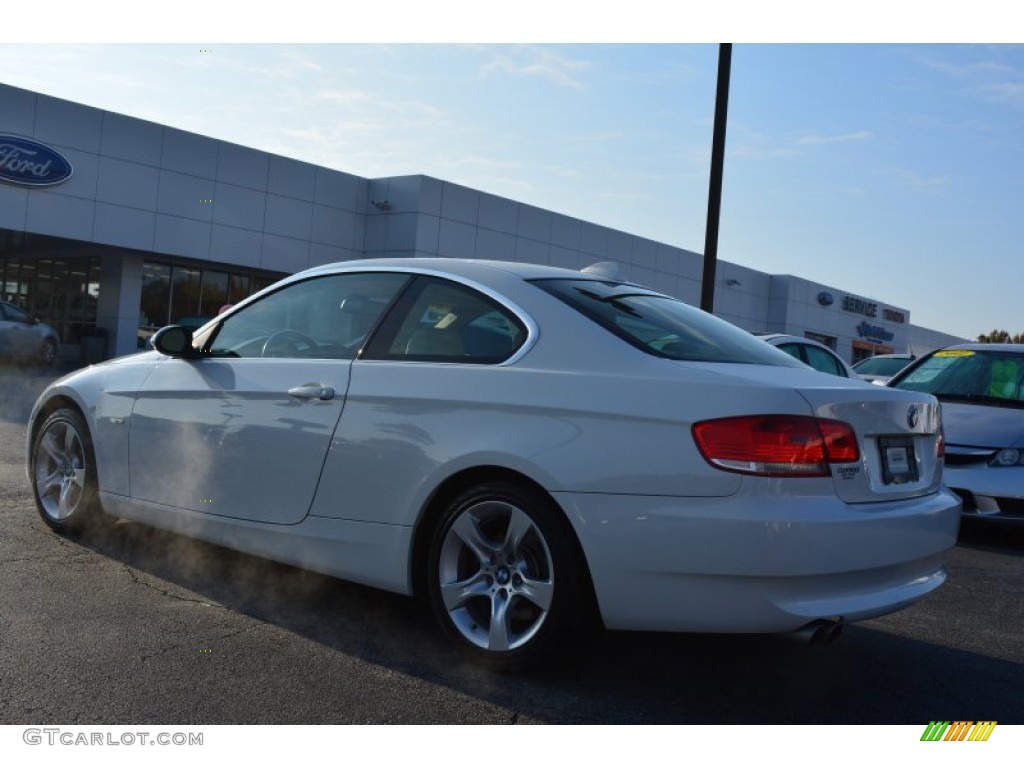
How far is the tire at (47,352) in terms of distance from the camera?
21.4 m

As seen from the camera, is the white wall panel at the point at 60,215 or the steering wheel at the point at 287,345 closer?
the steering wheel at the point at 287,345

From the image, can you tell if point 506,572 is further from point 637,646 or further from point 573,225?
point 573,225

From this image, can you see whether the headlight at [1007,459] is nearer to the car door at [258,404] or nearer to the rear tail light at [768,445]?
the rear tail light at [768,445]

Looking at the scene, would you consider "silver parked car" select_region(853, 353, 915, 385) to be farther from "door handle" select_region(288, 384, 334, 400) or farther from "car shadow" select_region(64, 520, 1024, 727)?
"door handle" select_region(288, 384, 334, 400)

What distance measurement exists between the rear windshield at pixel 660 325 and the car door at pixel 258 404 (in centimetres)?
81

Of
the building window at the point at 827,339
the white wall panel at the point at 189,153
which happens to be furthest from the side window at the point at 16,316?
Result: the building window at the point at 827,339

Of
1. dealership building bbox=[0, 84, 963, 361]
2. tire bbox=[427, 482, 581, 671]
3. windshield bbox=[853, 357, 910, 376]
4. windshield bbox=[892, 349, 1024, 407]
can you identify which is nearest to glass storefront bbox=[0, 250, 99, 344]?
dealership building bbox=[0, 84, 963, 361]

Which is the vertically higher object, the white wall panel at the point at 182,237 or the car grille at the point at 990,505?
the white wall panel at the point at 182,237

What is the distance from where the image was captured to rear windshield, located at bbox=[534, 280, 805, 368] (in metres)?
3.67

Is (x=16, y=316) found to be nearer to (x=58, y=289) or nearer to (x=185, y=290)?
(x=185, y=290)

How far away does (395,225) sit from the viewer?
31078 millimetres

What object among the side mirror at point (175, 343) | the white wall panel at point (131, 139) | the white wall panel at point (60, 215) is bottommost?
the side mirror at point (175, 343)

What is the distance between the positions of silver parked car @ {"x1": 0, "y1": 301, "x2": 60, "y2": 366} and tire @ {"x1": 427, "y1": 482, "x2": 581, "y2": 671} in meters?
19.7

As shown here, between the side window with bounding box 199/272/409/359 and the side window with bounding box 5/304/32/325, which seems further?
the side window with bounding box 5/304/32/325
